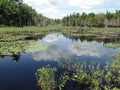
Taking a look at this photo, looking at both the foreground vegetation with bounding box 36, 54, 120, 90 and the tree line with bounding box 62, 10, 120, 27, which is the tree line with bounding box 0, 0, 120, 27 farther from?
the foreground vegetation with bounding box 36, 54, 120, 90

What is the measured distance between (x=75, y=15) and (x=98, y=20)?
36751 millimetres

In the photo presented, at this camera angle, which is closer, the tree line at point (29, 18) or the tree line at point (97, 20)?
the tree line at point (29, 18)

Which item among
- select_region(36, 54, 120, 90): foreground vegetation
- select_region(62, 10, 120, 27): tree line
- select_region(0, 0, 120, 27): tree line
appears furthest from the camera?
select_region(62, 10, 120, 27): tree line

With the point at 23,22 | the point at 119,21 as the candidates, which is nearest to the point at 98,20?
the point at 119,21

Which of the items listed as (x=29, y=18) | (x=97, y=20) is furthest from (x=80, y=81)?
(x=97, y=20)

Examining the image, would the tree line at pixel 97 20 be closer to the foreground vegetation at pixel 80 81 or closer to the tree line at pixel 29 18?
the tree line at pixel 29 18

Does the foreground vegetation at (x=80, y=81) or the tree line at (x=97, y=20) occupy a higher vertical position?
the tree line at (x=97, y=20)

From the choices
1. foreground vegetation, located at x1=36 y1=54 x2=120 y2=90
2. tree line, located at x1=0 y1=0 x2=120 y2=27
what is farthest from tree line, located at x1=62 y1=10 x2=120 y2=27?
foreground vegetation, located at x1=36 y1=54 x2=120 y2=90

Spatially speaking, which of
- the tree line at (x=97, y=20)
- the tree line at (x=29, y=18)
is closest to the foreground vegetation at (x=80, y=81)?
the tree line at (x=29, y=18)

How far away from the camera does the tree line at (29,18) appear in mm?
91875

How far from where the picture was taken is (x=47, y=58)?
24844 mm

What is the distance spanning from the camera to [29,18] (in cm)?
12562

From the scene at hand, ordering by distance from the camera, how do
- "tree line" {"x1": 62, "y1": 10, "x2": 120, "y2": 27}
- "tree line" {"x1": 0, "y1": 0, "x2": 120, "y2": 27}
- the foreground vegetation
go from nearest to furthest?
the foreground vegetation, "tree line" {"x1": 0, "y1": 0, "x2": 120, "y2": 27}, "tree line" {"x1": 62, "y1": 10, "x2": 120, "y2": 27}

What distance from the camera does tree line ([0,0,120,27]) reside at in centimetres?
9188
